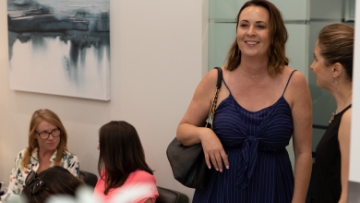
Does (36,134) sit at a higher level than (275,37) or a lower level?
lower

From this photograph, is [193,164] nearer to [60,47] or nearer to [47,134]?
[47,134]

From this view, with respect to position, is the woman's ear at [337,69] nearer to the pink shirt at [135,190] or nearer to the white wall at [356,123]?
the white wall at [356,123]

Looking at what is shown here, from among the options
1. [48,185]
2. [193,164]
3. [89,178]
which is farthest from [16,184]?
[193,164]

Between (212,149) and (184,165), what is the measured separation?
0.19 m

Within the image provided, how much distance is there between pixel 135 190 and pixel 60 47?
5.38ft

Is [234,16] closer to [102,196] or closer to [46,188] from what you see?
[102,196]

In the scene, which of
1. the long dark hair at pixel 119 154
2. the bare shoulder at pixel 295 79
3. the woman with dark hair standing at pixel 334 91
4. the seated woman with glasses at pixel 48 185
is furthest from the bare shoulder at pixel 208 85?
the long dark hair at pixel 119 154

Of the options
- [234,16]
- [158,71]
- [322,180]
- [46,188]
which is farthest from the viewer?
[158,71]

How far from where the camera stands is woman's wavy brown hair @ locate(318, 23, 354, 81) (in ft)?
6.77

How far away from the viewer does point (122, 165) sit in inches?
134

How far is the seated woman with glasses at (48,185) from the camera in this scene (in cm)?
238

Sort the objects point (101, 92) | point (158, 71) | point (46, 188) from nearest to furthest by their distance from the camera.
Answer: point (46, 188) < point (158, 71) < point (101, 92)

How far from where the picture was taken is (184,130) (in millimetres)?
2570

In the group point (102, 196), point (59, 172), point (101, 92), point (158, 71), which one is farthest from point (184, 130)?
point (101, 92)
